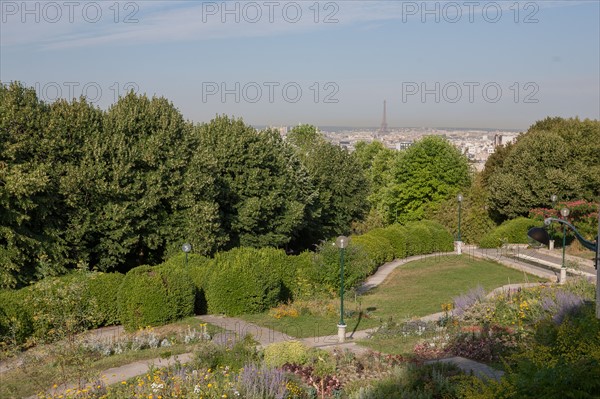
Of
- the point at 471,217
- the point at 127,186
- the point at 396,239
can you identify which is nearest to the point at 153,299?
the point at 127,186

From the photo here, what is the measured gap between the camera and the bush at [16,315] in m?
16.0

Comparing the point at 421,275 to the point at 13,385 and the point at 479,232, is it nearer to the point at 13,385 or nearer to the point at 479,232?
the point at 479,232

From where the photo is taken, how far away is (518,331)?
44.1ft

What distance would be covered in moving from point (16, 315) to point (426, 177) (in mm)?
36718

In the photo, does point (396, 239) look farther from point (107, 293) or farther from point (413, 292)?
point (107, 293)

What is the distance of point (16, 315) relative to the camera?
1623cm

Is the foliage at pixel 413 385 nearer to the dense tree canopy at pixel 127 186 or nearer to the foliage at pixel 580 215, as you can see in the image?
the dense tree canopy at pixel 127 186

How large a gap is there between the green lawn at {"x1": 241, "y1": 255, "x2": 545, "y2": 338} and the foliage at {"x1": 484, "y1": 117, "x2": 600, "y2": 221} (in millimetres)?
6607

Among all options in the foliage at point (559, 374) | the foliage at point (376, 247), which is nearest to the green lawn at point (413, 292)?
the foliage at point (376, 247)

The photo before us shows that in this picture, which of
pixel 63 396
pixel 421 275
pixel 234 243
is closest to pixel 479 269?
pixel 421 275

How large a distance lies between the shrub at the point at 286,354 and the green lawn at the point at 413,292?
180 inches

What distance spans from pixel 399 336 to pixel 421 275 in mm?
12943

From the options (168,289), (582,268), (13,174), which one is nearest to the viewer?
(168,289)

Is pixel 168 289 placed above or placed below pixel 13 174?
below
